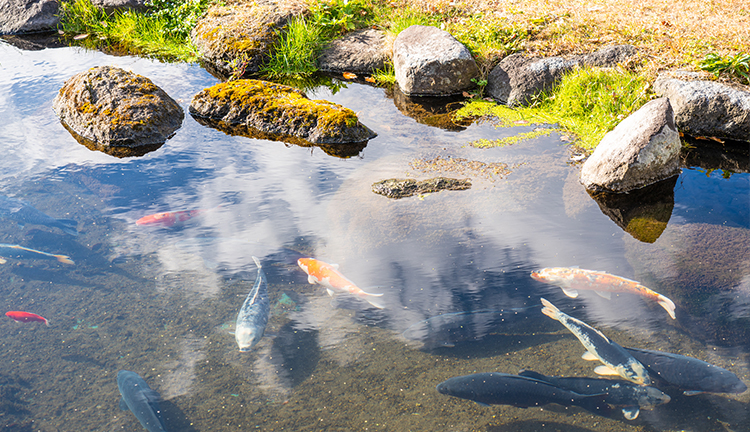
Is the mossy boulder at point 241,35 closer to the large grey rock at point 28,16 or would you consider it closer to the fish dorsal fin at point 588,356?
the large grey rock at point 28,16

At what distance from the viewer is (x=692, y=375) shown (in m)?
2.89

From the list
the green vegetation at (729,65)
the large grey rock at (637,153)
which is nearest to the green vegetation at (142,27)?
the large grey rock at (637,153)

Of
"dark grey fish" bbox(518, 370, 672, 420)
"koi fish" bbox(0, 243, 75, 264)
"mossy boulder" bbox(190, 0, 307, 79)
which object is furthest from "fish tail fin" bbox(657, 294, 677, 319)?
"mossy boulder" bbox(190, 0, 307, 79)

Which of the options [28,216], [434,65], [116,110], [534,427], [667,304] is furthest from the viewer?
[434,65]

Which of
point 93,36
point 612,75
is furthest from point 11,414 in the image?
point 93,36

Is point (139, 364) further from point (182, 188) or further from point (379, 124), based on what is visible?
point (379, 124)

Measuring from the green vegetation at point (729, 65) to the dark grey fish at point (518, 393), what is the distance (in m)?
5.31

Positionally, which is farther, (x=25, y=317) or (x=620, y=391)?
(x=25, y=317)

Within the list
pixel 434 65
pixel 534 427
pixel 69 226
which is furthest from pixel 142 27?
pixel 534 427

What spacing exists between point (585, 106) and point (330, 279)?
4.71 m

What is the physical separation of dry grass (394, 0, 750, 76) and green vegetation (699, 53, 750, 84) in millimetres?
245

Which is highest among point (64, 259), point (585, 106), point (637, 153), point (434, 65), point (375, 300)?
point (434, 65)

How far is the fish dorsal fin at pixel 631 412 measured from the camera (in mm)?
2742

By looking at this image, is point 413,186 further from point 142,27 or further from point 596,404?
point 142,27
